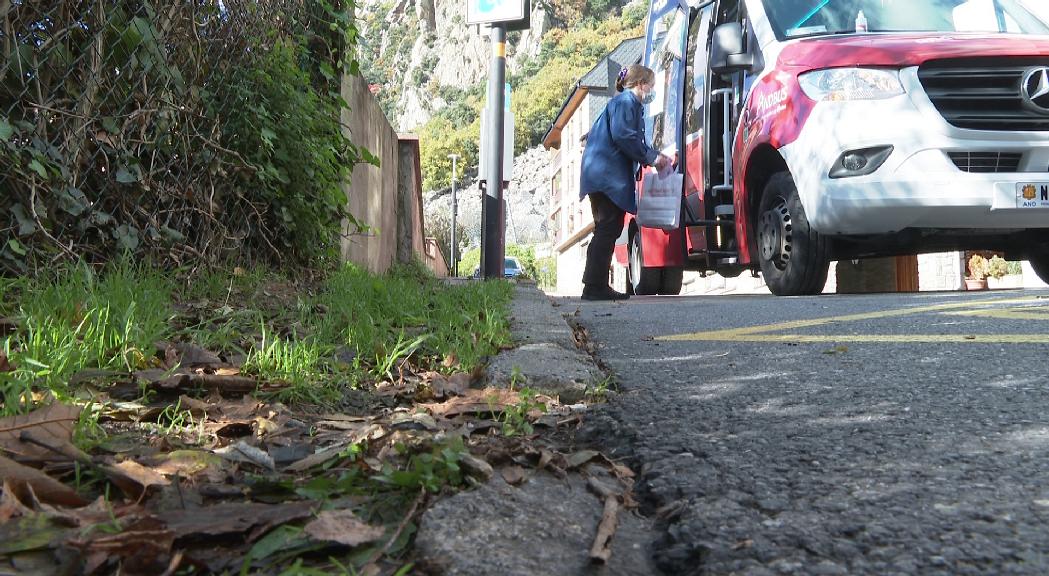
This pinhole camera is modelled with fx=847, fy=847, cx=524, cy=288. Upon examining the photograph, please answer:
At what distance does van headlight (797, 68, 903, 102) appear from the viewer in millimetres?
5559

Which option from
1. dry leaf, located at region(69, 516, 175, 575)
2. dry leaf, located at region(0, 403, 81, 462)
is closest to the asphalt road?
dry leaf, located at region(69, 516, 175, 575)

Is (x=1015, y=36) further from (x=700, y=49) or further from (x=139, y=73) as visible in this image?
(x=139, y=73)

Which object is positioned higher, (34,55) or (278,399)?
(34,55)

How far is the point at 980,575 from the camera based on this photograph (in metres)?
1.03

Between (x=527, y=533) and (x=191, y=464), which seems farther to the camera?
(x=191, y=464)

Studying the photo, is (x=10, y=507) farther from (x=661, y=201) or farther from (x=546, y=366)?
(x=661, y=201)

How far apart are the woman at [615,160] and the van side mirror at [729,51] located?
0.55 m

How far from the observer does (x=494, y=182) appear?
375 inches

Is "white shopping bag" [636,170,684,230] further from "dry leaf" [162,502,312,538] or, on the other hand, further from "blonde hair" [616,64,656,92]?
"dry leaf" [162,502,312,538]

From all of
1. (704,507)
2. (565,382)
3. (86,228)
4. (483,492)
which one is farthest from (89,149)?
(704,507)

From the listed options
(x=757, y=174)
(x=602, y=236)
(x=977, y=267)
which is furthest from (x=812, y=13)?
(x=977, y=267)

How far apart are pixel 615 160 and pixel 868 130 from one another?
6.75 feet

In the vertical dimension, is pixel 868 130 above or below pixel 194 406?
above

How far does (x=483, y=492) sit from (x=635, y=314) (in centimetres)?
384
